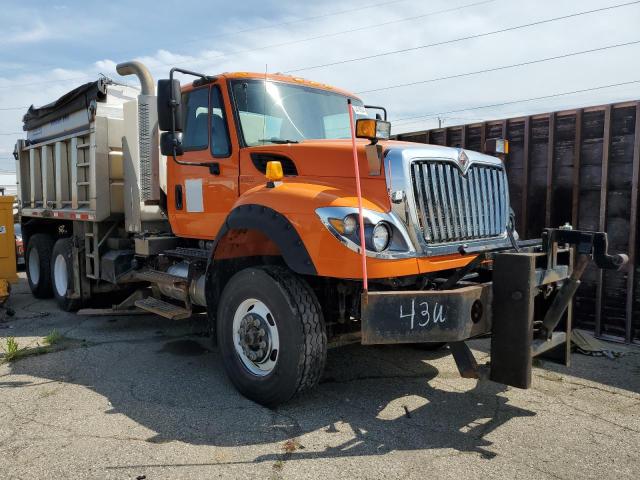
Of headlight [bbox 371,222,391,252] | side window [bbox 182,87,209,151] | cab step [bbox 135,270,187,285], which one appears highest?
side window [bbox 182,87,209,151]

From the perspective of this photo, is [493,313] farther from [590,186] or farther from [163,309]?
[590,186]

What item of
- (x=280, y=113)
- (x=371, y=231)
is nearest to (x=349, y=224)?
(x=371, y=231)

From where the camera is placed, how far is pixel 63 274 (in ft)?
25.6

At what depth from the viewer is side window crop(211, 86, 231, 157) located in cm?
478

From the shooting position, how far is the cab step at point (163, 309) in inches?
208

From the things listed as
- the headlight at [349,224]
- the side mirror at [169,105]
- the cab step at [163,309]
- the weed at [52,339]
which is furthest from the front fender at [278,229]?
the weed at [52,339]

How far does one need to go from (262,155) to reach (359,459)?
2.48 metres

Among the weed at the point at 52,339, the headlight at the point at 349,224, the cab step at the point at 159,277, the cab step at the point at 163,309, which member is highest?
the headlight at the point at 349,224

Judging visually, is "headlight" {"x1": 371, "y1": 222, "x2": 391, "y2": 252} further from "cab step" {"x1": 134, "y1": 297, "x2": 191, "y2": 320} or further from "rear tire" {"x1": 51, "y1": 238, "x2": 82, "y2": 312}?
"rear tire" {"x1": 51, "y1": 238, "x2": 82, "y2": 312}

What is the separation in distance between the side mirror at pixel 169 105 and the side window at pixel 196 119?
20.2 inches

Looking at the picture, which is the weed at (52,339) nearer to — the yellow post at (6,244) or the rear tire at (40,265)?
the yellow post at (6,244)

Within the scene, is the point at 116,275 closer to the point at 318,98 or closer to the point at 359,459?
the point at 318,98

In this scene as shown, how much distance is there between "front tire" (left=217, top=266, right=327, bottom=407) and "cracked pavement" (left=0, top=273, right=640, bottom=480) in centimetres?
21

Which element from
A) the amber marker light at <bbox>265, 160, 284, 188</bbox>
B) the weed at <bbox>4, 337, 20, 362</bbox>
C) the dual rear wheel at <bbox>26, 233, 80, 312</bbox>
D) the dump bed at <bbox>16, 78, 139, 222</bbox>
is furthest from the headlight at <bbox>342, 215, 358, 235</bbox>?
the dual rear wheel at <bbox>26, 233, 80, 312</bbox>
